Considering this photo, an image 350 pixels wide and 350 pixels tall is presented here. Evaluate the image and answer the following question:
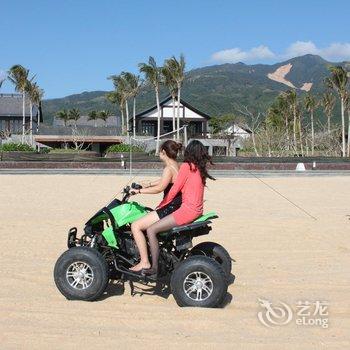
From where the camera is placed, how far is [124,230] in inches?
219

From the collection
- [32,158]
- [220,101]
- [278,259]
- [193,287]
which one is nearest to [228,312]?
[193,287]

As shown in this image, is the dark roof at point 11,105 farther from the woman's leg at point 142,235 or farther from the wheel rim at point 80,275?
the woman's leg at point 142,235

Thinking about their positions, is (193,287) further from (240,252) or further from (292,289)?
(240,252)

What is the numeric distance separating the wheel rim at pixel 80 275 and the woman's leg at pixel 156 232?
594 millimetres

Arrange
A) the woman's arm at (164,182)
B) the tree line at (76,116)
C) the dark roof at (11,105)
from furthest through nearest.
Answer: the tree line at (76,116) < the dark roof at (11,105) < the woman's arm at (164,182)

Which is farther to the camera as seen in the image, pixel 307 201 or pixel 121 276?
pixel 307 201

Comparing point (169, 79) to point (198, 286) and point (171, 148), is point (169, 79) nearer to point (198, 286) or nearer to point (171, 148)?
point (171, 148)

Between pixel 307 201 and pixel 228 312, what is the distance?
10.8m

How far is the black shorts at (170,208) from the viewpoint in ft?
17.8

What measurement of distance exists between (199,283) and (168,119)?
6249cm

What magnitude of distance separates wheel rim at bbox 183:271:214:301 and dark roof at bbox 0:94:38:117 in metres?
68.1
